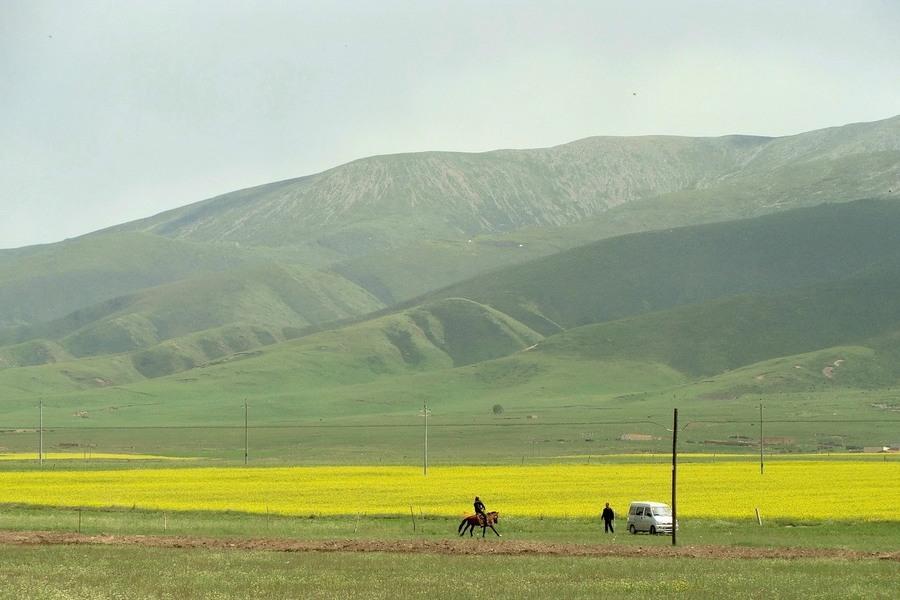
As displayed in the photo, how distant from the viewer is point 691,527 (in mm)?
65188

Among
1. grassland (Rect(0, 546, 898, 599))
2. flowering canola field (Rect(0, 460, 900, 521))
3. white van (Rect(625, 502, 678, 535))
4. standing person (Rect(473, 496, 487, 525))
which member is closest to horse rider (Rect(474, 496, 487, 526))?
standing person (Rect(473, 496, 487, 525))

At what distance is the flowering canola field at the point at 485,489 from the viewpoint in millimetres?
73125

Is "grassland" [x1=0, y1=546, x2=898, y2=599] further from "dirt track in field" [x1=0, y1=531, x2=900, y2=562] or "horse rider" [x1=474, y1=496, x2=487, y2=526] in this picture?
"horse rider" [x1=474, y1=496, x2=487, y2=526]

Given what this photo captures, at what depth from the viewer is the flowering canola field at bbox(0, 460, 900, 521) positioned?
73125 millimetres

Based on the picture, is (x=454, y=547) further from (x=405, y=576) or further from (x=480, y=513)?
(x=405, y=576)

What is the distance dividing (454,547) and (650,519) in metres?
12.1

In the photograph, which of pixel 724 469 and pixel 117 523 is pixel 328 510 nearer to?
pixel 117 523

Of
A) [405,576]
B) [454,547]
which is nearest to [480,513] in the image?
[454,547]

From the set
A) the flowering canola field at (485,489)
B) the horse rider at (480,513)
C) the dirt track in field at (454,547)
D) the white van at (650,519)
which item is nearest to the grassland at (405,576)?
the dirt track in field at (454,547)

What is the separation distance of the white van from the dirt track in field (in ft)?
21.7

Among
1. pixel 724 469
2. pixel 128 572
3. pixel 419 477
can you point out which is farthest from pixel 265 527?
pixel 724 469

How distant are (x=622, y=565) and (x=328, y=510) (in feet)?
87.9

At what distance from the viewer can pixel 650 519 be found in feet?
207

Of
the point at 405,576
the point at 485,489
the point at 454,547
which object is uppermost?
the point at 485,489
